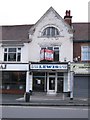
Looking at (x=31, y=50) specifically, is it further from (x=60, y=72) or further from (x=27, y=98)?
(x=27, y=98)

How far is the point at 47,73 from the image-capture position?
3991 centimetres

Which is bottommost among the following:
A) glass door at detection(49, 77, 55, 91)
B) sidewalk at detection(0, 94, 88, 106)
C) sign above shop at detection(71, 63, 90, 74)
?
sidewalk at detection(0, 94, 88, 106)

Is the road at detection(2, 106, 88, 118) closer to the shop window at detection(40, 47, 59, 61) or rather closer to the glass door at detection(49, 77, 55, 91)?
the shop window at detection(40, 47, 59, 61)

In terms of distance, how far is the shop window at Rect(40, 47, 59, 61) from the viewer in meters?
38.6

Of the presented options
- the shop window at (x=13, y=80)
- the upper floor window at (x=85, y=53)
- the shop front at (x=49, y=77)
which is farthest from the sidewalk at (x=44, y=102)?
the shop window at (x=13, y=80)

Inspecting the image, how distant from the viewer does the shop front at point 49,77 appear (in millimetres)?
38969

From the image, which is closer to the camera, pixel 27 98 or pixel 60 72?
pixel 27 98

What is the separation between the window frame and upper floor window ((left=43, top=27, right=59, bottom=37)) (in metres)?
3.72

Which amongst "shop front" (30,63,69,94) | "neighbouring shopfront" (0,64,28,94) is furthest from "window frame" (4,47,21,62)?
"shop front" (30,63,69,94)

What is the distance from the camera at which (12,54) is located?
4072 cm

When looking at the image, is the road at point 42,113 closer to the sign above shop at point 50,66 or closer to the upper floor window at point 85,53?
the sign above shop at point 50,66

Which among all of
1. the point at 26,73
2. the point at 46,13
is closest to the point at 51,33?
the point at 46,13

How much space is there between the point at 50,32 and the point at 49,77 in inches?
212

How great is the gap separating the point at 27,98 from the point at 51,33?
45.3ft
